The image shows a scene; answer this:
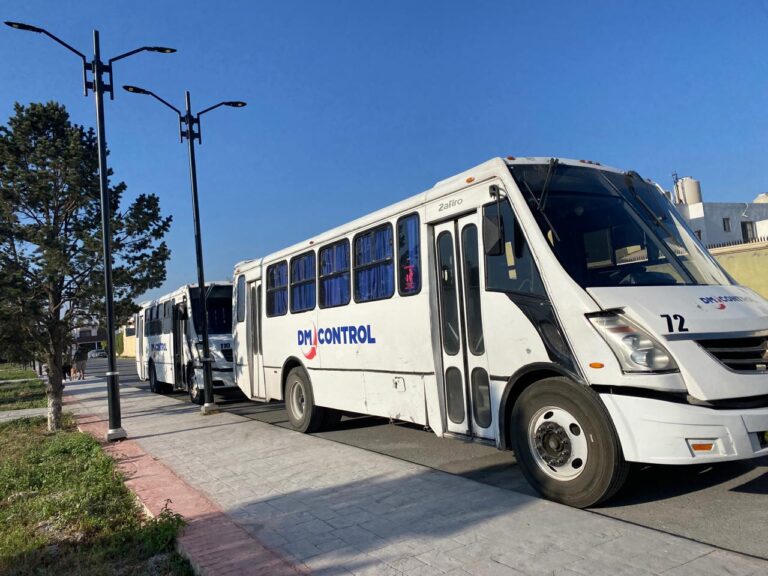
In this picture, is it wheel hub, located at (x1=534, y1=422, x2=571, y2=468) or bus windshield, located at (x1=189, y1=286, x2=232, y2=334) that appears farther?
bus windshield, located at (x1=189, y1=286, x2=232, y2=334)

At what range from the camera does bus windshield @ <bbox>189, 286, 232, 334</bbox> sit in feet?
49.8

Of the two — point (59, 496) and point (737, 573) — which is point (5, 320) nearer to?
point (59, 496)

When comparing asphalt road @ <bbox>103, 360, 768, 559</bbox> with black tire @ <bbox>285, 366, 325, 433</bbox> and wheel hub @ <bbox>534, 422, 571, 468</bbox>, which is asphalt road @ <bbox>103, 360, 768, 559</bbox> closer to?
wheel hub @ <bbox>534, 422, 571, 468</bbox>

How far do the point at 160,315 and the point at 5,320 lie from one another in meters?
8.02

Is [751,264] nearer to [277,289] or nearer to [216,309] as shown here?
[277,289]

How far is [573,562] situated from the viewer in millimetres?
3822

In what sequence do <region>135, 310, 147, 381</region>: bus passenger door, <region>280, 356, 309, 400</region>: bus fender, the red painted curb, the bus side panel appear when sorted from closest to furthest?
1. the red painted curb
2. the bus side panel
3. <region>280, 356, 309, 400</region>: bus fender
4. <region>135, 310, 147, 381</region>: bus passenger door

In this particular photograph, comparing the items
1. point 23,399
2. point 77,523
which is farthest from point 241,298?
point 23,399

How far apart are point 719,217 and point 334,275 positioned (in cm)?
3893

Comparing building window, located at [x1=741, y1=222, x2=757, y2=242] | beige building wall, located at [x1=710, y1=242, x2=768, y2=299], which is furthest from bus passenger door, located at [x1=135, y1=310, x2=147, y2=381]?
building window, located at [x1=741, y1=222, x2=757, y2=242]

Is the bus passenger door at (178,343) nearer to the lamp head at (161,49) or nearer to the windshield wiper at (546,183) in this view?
the lamp head at (161,49)

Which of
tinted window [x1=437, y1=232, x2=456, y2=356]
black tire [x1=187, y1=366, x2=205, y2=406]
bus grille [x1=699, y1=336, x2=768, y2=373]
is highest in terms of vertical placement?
tinted window [x1=437, y1=232, x2=456, y2=356]

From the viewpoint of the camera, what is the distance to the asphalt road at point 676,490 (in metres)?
4.31

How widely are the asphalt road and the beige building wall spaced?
15.9m
